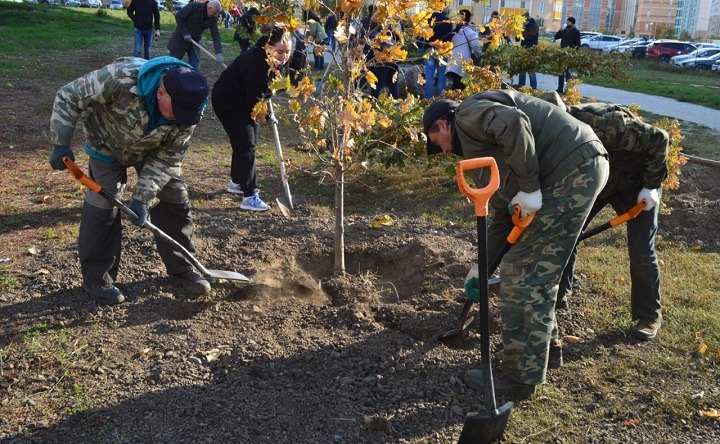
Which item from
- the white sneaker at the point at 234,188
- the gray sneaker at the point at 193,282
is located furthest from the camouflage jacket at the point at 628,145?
the white sneaker at the point at 234,188

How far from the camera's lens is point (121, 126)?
3.73m

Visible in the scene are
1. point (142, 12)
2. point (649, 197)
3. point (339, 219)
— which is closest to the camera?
Result: point (649, 197)

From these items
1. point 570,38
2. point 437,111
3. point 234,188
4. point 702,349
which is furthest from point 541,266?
point 570,38

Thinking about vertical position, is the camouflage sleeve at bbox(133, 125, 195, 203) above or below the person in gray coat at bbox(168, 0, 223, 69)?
below

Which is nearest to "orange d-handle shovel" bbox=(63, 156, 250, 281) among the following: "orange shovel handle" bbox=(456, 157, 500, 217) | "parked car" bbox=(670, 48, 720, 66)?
"orange shovel handle" bbox=(456, 157, 500, 217)

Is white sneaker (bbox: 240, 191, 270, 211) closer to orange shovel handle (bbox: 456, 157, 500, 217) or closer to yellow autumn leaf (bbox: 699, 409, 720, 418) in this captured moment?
orange shovel handle (bbox: 456, 157, 500, 217)

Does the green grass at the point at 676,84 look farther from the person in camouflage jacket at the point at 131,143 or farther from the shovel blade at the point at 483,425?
the shovel blade at the point at 483,425

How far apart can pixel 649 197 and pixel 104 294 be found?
328 cm

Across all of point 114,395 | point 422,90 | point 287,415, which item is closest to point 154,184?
point 114,395

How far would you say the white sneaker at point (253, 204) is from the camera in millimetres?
5840

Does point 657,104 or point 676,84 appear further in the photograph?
point 676,84

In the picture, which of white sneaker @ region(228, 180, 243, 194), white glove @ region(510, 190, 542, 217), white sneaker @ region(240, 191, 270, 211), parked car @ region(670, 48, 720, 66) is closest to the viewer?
white glove @ region(510, 190, 542, 217)

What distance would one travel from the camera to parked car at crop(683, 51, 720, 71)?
26.5 meters

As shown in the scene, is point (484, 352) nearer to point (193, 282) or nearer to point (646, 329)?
point (646, 329)
